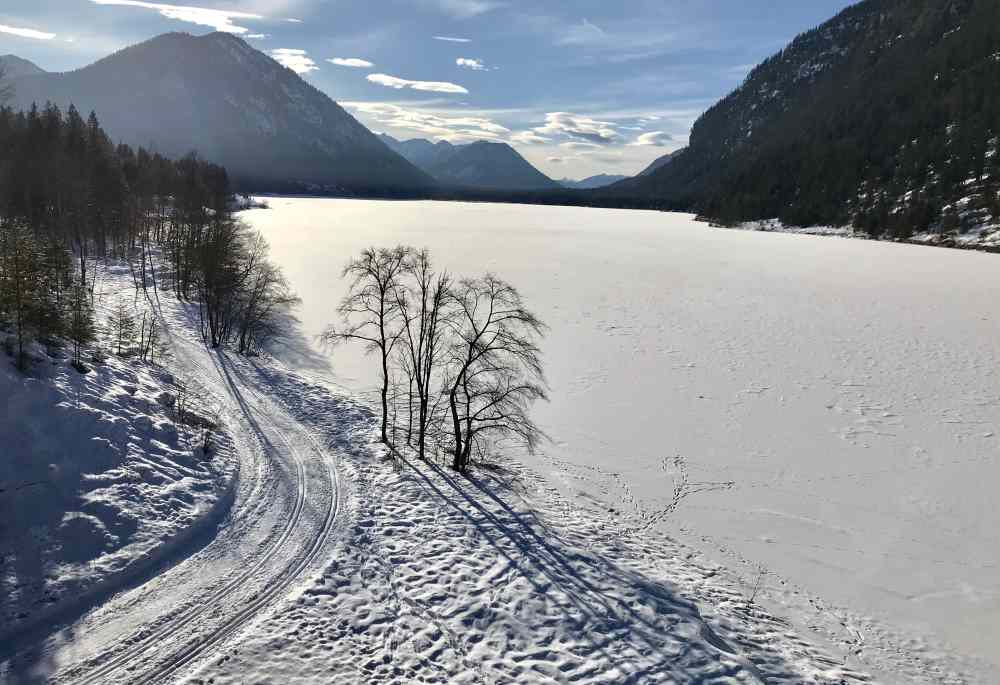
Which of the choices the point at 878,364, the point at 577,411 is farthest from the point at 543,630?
the point at 878,364

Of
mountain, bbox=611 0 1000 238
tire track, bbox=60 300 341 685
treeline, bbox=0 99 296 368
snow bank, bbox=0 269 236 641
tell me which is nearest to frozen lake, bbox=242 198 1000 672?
treeline, bbox=0 99 296 368

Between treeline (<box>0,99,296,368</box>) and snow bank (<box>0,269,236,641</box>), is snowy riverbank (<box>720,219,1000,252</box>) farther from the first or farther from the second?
snow bank (<box>0,269,236,641</box>)

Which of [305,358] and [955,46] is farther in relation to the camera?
[955,46]

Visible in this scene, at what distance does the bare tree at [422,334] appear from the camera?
2559cm

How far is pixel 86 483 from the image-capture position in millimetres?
15797

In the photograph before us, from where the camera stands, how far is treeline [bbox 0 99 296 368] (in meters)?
21.3

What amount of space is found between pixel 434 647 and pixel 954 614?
1529cm

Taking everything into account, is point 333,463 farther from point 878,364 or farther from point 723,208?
point 723,208

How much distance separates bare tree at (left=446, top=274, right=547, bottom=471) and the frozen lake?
2.00 meters

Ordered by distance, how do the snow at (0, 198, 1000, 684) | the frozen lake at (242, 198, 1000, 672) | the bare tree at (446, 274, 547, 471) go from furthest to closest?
the bare tree at (446, 274, 547, 471), the frozen lake at (242, 198, 1000, 672), the snow at (0, 198, 1000, 684)

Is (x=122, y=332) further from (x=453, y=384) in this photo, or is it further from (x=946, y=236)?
(x=946, y=236)

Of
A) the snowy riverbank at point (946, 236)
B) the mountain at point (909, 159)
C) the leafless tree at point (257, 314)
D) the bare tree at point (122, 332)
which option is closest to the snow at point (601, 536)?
the leafless tree at point (257, 314)

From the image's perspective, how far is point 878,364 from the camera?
126ft

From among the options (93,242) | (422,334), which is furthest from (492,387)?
(93,242)
